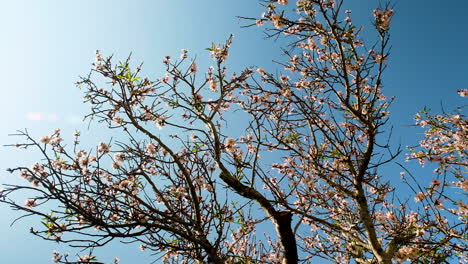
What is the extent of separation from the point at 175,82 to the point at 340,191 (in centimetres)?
343

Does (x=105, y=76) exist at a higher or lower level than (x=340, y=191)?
higher

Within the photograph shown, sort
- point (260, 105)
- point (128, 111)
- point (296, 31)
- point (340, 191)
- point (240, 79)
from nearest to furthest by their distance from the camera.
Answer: point (128, 111), point (340, 191), point (296, 31), point (240, 79), point (260, 105)

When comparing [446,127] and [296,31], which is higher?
[296,31]

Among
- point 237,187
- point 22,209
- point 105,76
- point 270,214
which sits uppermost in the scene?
point 105,76

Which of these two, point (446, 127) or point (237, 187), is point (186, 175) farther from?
point (446, 127)

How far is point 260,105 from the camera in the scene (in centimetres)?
Answer: 596

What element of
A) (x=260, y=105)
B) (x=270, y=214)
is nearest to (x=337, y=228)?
(x=270, y=214)

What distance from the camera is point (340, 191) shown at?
190 inches

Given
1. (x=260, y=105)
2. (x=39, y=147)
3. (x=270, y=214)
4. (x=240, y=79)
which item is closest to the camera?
(x=39, y=147)

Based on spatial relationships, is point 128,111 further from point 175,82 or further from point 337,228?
point 337,228

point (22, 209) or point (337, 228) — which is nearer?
point (22, 209)

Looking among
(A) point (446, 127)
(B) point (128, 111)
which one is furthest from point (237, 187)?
(A) point (446, 127)

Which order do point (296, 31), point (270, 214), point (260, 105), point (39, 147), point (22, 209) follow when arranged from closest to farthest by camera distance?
point (22, 209), point (39, 147), point (270, 214), point (296, 31), point (260, 105)

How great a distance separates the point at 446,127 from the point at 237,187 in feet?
14.9
